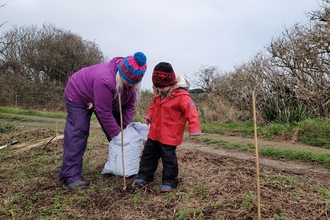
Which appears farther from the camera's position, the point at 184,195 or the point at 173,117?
the point at 173,117

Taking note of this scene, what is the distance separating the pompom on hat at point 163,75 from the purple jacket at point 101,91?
18.9 inches

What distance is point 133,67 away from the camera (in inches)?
136

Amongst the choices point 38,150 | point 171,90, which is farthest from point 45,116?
point 171,90

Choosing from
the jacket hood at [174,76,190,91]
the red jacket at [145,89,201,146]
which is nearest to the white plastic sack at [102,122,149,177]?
the red jacket at [145,89,201,146]

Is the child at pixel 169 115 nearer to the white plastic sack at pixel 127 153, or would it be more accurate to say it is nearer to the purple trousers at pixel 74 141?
the white plastic sack at pixel 127 153

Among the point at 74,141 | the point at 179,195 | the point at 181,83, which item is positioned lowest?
the point at 179,195

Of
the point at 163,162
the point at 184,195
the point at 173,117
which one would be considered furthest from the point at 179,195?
the point at 173,117

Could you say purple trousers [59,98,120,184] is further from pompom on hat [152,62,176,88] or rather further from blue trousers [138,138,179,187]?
pompom on hat [152,62,176,88]

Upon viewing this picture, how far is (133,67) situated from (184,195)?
4.66 feet

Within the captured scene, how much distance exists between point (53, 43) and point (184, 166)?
1777 centimetres

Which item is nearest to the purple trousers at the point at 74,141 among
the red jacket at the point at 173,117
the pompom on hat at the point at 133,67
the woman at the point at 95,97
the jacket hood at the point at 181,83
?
the woman at the point at 95,97

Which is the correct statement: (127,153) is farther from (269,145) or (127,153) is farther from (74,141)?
(269,145)

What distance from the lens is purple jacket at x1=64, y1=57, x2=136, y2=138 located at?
3.53 meters

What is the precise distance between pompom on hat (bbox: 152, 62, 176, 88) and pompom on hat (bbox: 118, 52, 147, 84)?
6.5 inches
